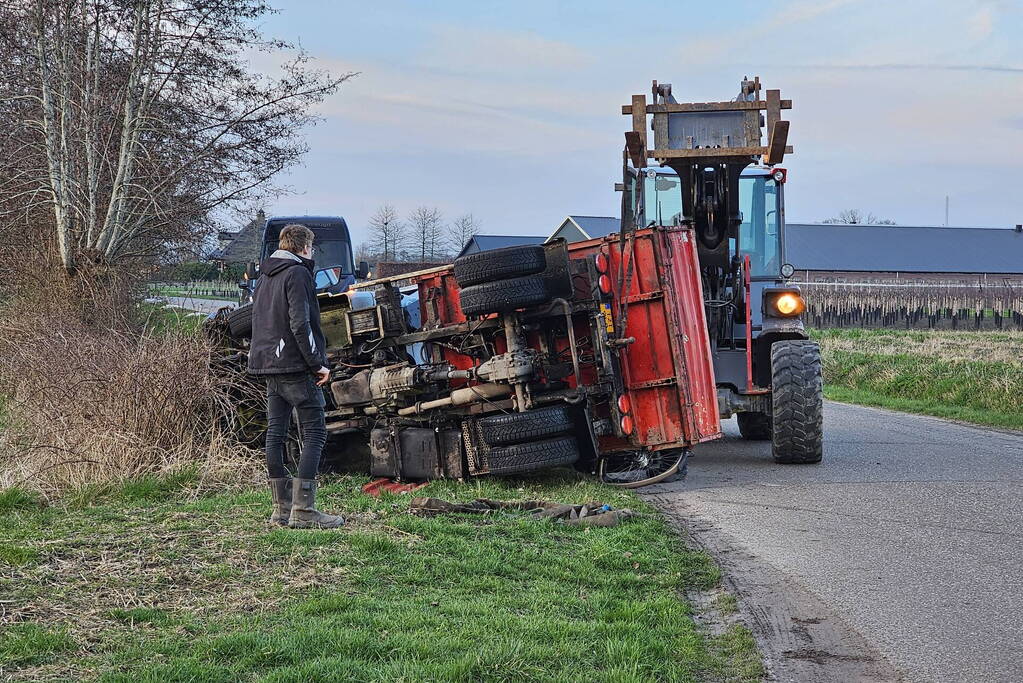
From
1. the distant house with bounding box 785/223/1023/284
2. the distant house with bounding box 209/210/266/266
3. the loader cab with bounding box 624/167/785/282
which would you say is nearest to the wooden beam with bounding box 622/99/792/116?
the loader cab with bounding box 624/167/785/282

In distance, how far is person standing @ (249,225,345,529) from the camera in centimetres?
760

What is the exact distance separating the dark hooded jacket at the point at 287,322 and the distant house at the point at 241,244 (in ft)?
38.8

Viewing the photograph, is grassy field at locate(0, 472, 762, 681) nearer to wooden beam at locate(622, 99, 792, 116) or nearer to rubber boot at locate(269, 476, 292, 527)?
rubber boot at locate(269, 476, 292, 527)

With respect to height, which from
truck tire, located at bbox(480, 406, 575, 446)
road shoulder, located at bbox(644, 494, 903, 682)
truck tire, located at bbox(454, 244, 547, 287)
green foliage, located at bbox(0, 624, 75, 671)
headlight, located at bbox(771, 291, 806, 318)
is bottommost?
road shoulder, located at bbox(644, 494, 903, 682)

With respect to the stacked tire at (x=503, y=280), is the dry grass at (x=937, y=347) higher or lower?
lower

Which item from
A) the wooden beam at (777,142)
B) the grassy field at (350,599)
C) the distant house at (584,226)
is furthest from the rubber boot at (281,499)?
the distant house at (584,226)

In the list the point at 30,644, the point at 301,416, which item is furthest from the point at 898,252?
the point at 30,644

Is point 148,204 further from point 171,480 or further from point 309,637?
point 309,637

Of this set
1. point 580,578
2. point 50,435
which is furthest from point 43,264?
point 580,578

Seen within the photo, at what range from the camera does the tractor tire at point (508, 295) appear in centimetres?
941

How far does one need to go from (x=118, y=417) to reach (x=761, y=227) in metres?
7.12

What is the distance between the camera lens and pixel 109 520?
7.62 m

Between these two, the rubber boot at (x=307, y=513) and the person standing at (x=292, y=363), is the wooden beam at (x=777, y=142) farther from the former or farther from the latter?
the rubber boot at (x=307, y=513)

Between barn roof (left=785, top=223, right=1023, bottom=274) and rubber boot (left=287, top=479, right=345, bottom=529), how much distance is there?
61520mm
